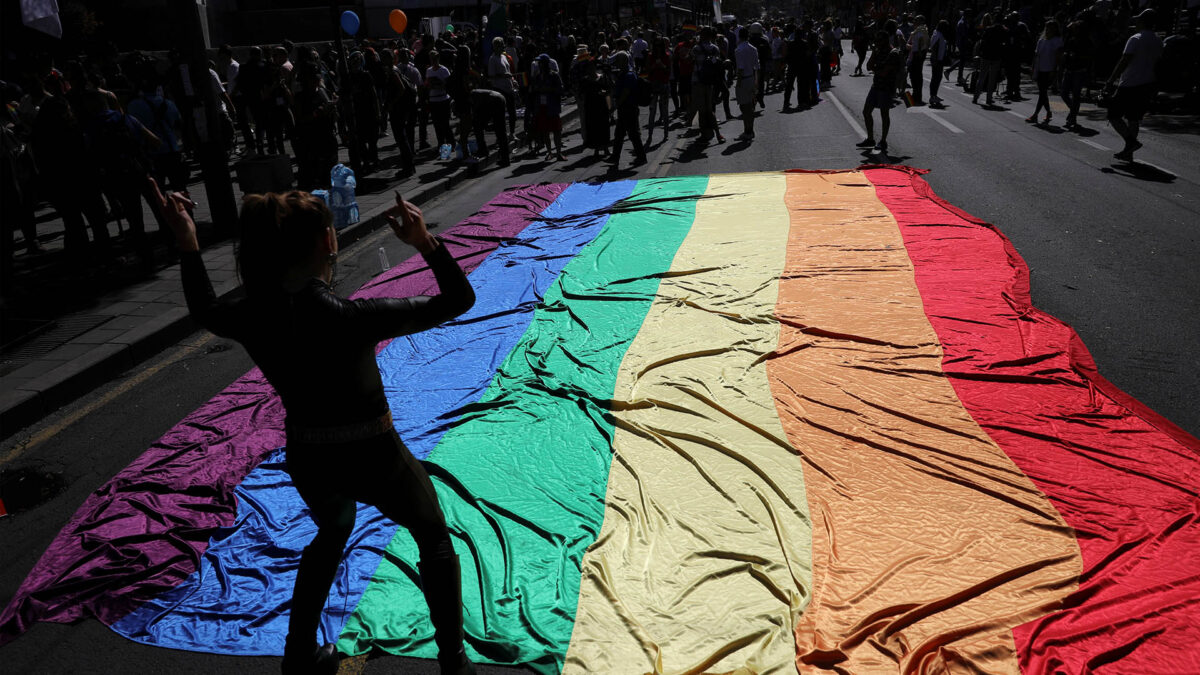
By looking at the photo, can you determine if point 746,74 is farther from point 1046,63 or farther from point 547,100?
point 1046,63

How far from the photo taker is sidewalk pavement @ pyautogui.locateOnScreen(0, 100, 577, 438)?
17.7 feet

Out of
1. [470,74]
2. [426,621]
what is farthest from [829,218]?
[470,74]

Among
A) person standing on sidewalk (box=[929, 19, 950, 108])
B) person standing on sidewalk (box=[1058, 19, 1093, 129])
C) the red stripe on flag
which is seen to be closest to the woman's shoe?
the red stripe on flag

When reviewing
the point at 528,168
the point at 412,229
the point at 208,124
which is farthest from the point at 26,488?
the point at 528,168

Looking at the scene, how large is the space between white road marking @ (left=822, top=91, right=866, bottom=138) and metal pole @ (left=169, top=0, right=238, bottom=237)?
10845 mm

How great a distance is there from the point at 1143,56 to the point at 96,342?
13002mm

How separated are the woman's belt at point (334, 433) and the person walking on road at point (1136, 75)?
12076mm

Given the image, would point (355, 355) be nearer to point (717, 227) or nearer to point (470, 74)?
point (717, 227)

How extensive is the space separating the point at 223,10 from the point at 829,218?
3394 centimetres

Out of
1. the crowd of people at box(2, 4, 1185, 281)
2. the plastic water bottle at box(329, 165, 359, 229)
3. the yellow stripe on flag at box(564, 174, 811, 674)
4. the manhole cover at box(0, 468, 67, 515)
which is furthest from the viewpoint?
the plastic water bottle at box(329, 165, 359, 229)

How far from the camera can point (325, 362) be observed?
2.23 metres

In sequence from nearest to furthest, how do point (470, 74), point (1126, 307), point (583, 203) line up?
point (1126, 307)
point (583, 203)
point (470, 74)

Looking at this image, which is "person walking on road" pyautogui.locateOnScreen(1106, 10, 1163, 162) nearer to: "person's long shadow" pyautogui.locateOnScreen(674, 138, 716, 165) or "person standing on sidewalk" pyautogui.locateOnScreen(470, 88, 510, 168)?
"person's long shadow" pyautogui.locateOnScreen(674, 138, 716, 165)

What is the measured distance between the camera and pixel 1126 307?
5.91 m
